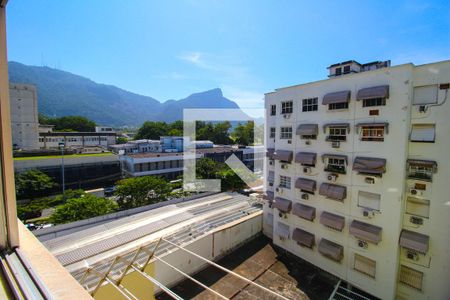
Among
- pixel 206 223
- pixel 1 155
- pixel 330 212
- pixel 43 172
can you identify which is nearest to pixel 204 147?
pixel 43 172

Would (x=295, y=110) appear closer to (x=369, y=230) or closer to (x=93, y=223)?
(x=369, y=230)

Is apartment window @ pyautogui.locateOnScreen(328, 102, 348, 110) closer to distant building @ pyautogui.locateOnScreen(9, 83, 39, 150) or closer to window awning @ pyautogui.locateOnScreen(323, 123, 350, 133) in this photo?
window awning @ pyautogui.locateOnScreen(323, 123, 350, 133)

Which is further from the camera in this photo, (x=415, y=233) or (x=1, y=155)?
(x=415, y=233)

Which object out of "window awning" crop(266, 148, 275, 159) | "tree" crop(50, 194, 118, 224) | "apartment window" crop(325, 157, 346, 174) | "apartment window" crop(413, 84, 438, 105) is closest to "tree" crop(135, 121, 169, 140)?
"tree" crop(50, 194, 118, 224)

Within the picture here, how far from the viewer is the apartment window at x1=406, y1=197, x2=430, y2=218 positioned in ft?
22.5

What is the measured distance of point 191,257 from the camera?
29.0 ft

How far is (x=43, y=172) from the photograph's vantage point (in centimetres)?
2073

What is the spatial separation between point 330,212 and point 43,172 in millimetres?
24611

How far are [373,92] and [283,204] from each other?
5.83m

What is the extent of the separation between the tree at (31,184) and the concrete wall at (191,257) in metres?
16.9

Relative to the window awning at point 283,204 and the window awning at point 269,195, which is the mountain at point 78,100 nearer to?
the window awning at point 269,195

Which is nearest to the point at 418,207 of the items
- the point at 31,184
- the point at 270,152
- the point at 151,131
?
the point at 270,152

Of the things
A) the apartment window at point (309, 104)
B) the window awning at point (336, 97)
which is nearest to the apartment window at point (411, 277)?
the window awning at point (336, 97)

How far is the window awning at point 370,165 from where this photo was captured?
7160 mm
